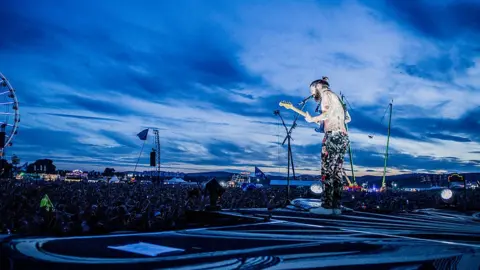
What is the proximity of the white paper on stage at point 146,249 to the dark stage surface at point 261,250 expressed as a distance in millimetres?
31

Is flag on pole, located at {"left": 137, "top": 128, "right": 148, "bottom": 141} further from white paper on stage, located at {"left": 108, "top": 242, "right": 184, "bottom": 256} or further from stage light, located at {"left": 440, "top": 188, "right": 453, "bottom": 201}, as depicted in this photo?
white paper on stage, located at {"left": 108, "top": 242, "right": 184, "bottom": 256}

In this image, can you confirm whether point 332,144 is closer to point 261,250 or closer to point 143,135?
point 261,250

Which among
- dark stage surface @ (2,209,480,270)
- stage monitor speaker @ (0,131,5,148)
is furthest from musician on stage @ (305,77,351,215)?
stage monitor speaker @ (0,131,5,148)

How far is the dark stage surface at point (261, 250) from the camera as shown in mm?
3158

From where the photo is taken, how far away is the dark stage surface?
3158 millimetres

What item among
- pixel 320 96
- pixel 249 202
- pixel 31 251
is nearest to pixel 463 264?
pixel 31 251

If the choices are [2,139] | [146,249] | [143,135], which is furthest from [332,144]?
[143,135]

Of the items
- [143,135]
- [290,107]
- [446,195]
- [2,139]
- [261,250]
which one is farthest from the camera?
[143,135]

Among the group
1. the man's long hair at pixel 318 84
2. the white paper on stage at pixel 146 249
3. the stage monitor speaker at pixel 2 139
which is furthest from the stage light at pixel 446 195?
the stage monitor speaker at pixel 2 139

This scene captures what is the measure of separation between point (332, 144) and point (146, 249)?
5.50 meters

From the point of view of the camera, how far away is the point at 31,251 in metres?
3.55

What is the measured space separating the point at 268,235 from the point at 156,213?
88.2 inches

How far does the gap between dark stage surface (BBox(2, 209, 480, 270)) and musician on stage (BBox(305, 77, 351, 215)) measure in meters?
3.02

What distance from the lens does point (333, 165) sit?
8.56 m
